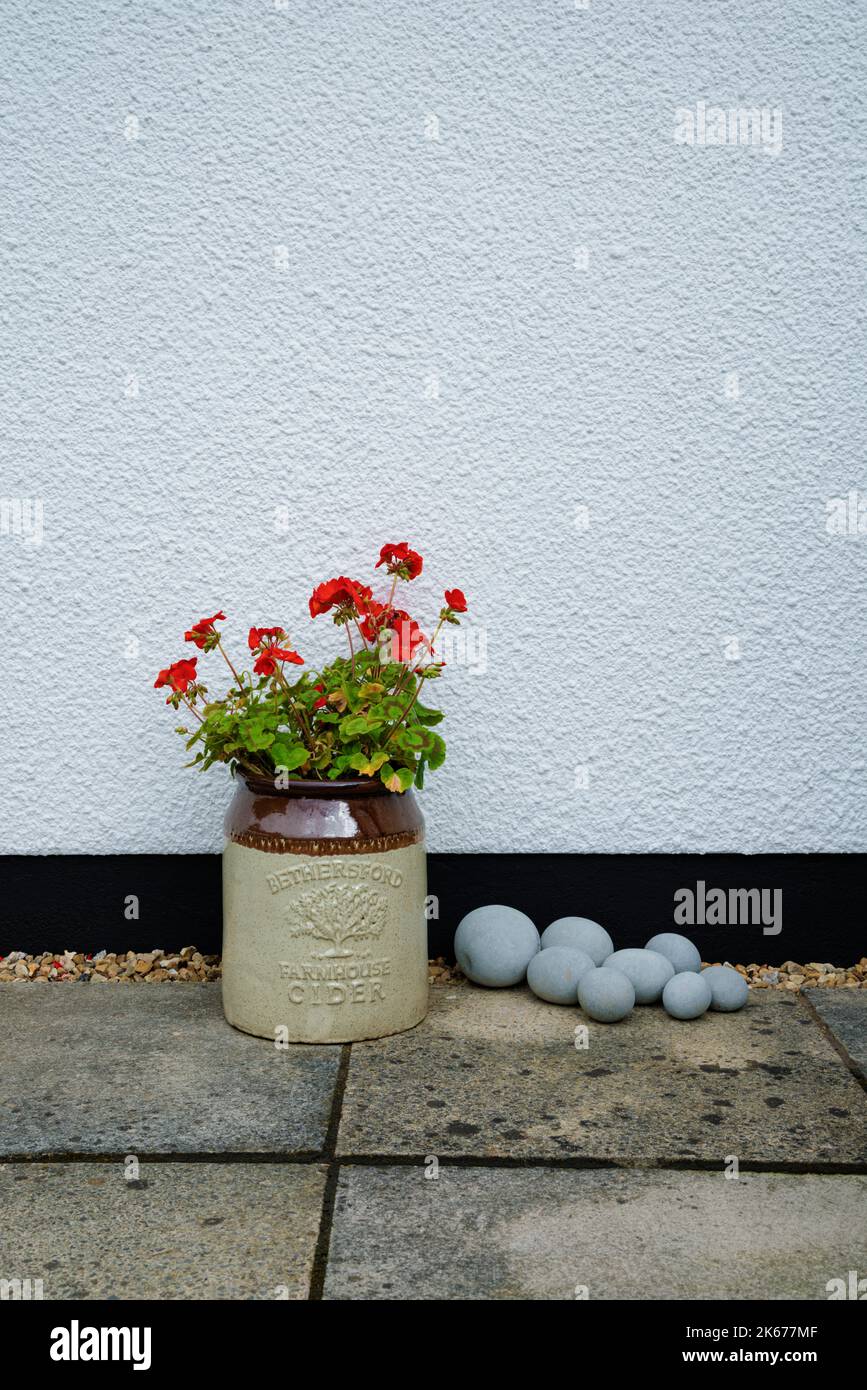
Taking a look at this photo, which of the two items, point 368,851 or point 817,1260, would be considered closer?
point 817,1260

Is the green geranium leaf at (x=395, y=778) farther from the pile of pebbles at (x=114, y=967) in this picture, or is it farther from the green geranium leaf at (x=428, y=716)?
the pile of pebbles at (x=114, y=967)

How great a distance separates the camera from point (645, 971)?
311cm

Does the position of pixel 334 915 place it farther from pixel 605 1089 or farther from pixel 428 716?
pixel 605 1089

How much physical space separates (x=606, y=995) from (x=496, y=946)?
1.19ft

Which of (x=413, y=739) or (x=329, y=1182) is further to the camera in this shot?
(x=413, y=739)

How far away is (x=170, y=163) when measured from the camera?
3275mm

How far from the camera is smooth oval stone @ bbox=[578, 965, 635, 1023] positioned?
2.97m

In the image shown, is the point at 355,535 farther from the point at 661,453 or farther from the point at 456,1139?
the point at 456,1139

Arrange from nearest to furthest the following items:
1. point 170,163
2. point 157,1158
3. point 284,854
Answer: point 157,1158
point 284,854
point 170,163

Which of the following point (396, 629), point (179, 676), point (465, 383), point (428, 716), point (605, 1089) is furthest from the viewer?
point (465, 383)

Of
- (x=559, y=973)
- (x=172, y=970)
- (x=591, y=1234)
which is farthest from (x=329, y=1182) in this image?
(x=172, y=970)

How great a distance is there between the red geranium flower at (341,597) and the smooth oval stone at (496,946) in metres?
0.94

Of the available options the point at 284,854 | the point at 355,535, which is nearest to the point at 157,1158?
the point at 284,854

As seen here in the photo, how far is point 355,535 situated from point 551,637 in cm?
64
